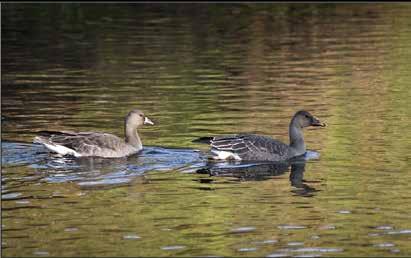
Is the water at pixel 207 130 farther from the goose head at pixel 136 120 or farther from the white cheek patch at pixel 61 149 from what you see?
the goose head at pixel 136 120

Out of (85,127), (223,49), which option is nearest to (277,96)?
(85,127)

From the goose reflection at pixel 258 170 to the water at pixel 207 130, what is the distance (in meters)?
0.03

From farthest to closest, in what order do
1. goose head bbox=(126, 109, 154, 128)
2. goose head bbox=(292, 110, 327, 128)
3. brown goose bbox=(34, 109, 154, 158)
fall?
goose head bbox=(126, 109, 154, 128), goose head bbox=(292, 110, 327, 128), brown goose bbox=(34, 109, 154, 158)

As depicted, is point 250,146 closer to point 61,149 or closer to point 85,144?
point 85,144

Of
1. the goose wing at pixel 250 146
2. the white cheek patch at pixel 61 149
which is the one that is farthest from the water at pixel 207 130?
the goose wing at pixel 250 146

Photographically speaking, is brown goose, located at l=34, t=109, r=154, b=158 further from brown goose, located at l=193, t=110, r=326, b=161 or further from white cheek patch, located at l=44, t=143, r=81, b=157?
brown goose, located at l=193, t=110, r=326, b=161

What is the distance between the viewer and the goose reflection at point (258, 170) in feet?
55.9

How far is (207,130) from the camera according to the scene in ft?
68.1

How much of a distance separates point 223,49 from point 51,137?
15.4 m

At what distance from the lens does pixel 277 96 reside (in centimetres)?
2505

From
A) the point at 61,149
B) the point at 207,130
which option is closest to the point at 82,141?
the point at 61,149

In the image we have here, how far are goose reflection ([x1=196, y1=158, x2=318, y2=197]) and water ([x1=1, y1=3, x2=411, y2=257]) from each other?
0.03 m

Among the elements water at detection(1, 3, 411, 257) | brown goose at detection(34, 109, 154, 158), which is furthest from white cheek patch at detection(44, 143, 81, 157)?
water at detection(1, 3, 411, 257)

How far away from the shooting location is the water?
13.5m
